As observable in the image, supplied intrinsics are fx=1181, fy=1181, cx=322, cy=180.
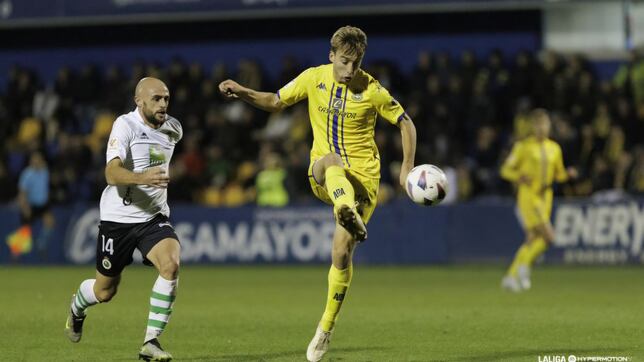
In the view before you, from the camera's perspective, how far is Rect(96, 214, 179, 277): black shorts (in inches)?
337

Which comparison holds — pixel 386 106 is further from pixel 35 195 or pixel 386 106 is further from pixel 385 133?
pixel 35 195

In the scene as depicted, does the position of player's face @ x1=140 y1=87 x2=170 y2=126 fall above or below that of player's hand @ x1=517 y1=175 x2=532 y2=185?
above

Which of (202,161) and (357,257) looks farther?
(202,161)

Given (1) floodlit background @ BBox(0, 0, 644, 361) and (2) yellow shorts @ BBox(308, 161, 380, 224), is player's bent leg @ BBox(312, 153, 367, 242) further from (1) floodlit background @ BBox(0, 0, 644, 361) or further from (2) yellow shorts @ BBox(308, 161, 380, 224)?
(1) floodlit background @ BBox(0, 0, 644, 361)

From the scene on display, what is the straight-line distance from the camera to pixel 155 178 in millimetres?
7938

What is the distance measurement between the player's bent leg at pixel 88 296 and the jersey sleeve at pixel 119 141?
987 millimetres

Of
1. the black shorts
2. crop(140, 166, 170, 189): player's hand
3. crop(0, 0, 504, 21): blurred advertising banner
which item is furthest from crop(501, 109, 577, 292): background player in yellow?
crop(140, 166, 170, 189): player's hand

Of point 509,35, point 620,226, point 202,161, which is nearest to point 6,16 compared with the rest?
point 202,161

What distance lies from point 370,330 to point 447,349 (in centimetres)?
162

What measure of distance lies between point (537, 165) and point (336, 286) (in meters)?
7.81

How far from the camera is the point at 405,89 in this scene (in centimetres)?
2355

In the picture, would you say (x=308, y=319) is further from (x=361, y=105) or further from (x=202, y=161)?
(x=202, y=161)

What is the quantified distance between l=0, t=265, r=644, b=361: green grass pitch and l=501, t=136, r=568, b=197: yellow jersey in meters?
1.38

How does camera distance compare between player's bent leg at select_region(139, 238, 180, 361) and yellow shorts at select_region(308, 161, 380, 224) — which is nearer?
player's bent leg at select_region(139, 238, 180, 361)
